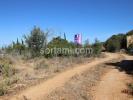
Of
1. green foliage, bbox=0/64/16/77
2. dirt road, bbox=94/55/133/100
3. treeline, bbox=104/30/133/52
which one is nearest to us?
dirt road, bbox=94/55/133/100

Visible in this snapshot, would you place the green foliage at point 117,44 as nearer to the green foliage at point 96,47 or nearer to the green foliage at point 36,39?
the green foliage at point 96,47

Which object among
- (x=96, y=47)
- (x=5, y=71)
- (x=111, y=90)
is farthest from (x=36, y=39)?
(x=111, y=90)

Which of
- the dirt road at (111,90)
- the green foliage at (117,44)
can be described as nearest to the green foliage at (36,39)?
the dirt road at (111,90)

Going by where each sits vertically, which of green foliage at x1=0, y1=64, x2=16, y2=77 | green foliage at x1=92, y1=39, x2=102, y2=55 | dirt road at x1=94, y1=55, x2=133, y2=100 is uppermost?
green foliage at x1=92, y1=39, x2=102, y2=55

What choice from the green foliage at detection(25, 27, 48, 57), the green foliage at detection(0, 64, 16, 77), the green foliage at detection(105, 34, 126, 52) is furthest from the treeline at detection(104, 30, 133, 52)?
the green foliage at detection(0, 64, 16, 77)

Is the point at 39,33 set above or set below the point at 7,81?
above

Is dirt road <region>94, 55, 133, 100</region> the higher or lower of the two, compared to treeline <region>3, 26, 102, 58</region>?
lower

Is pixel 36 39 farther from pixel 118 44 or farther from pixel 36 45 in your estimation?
pixel 118 44

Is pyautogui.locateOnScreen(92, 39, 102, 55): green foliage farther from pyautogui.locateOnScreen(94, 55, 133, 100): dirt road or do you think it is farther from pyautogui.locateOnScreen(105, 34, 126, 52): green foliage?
pyautogui.locateOnScreen(94, 55, 133, 100): dirt road

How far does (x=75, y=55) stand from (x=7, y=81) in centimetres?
2281

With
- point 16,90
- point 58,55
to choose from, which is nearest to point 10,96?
point 16,90

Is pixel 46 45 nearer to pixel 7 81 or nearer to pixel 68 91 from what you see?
pixel 7 81

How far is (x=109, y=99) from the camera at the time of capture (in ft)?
37.3

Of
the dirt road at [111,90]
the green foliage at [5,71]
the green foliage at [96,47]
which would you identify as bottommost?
the dirt road at [111,90]
